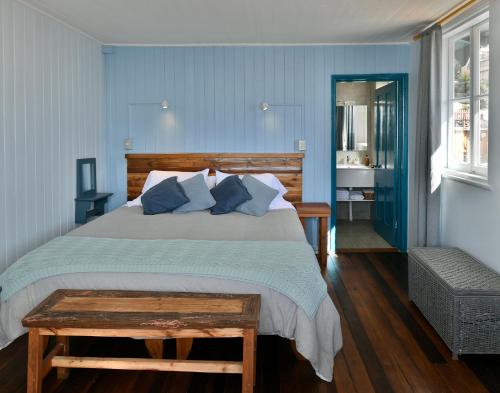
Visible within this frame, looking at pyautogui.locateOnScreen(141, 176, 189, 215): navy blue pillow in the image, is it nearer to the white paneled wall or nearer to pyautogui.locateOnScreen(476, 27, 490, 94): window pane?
the white paneled wall

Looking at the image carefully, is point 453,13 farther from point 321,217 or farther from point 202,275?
point 202,275

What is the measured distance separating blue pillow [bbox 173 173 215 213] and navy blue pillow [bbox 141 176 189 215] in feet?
0.15

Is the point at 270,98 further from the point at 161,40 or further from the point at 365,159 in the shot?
the point at 365,159

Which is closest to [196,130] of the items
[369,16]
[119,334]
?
[369,16]

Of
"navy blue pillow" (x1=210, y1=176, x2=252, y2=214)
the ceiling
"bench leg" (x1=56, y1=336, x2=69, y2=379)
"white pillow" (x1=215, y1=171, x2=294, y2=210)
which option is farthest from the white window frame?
"bench leg" (x1=56, y1=336, x2=69, y2=379)

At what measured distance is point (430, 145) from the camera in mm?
4676

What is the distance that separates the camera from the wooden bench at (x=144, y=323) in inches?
97.9

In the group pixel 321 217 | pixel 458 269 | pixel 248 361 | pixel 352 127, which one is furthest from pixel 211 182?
pixel 248 361

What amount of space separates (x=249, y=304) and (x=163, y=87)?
364 cm

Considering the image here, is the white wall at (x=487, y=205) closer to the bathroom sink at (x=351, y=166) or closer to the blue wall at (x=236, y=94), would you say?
the blue wall at (x=236, y=94)

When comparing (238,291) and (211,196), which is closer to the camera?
(238,291)

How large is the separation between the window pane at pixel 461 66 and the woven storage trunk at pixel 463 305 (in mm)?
1622

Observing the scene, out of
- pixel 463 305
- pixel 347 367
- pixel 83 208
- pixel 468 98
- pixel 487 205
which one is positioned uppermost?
pixel 468 98

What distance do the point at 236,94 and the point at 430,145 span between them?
2183 millimetres
